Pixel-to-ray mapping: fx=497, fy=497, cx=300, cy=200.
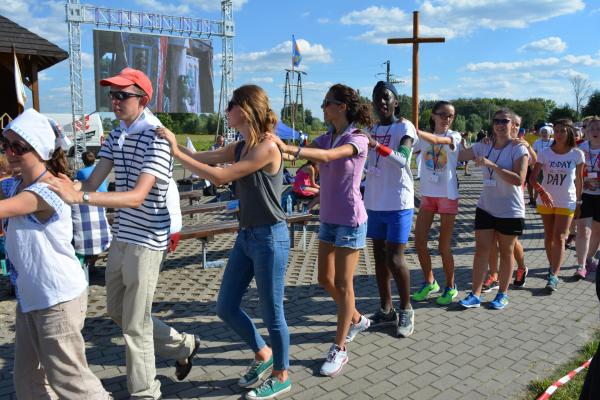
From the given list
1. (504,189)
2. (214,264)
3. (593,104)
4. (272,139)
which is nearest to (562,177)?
(504,189)

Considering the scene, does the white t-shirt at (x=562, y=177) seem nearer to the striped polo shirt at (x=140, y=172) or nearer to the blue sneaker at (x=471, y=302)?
the blue sneaker at (x=471, y=302)

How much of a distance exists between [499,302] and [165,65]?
24.2 metres

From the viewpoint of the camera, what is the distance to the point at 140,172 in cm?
266

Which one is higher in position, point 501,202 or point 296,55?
point 296,55

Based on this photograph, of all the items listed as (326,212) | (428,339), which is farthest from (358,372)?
(326,212)

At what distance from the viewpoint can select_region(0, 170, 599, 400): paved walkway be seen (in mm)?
3359

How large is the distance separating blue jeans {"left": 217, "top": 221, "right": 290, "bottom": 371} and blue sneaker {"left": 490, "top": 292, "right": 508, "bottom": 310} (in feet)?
8.60

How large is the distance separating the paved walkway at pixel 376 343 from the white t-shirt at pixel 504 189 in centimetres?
98

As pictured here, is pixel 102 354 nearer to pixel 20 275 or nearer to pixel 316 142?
pixel 20 275

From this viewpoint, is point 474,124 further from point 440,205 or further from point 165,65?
point 440,205

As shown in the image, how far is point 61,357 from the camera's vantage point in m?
2.43

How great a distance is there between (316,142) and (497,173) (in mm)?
1856

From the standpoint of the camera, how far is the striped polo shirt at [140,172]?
2684 millimetres

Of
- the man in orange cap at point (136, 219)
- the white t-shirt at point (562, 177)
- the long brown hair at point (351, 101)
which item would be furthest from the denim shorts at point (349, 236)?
the white t-shirt at point (562, 177)
